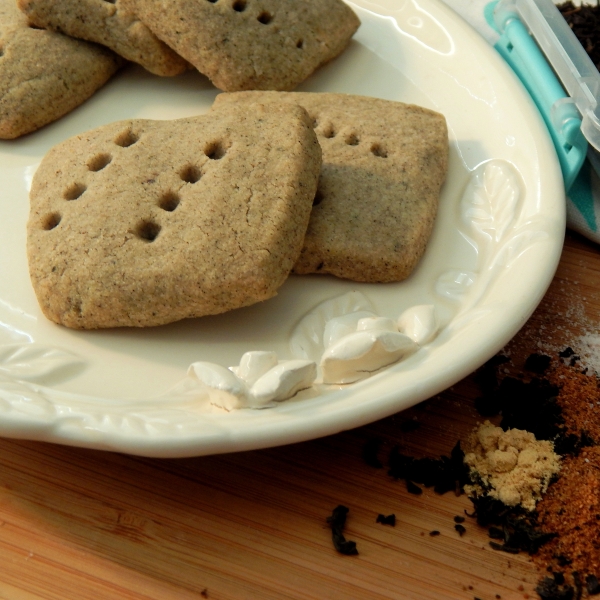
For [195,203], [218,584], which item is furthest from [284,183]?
[218,584]

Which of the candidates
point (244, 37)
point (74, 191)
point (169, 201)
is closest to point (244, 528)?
point (169, 201)

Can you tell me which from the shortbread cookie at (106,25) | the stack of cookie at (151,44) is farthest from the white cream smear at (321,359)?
the shortbread cookie at (106,25)

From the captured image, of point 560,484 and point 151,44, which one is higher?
point 560,484

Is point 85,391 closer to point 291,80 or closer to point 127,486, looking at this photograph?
point 127,486

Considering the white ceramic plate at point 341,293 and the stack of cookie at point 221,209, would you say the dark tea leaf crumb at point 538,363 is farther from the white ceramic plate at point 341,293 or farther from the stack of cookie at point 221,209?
the stack of cookie at point 221,209

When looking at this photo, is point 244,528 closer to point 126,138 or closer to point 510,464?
point 510,464

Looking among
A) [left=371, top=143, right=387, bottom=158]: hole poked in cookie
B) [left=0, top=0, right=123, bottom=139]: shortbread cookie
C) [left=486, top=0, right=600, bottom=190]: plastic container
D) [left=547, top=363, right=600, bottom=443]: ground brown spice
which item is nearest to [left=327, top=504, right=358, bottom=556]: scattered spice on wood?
[left=547, top=363, right=600, bottom=443]: ground brown spice

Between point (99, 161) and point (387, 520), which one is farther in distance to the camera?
point (99, 161)
